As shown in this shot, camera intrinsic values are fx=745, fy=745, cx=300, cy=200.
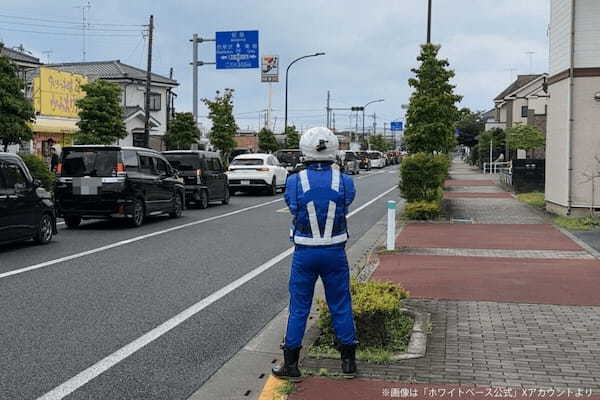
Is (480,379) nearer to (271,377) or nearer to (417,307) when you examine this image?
(271,377)

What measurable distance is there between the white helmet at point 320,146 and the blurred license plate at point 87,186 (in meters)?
11.4

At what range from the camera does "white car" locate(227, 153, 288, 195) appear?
28578 mm

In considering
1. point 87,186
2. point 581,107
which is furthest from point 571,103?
point 87,186

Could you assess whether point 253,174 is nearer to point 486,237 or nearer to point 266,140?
point 486,237

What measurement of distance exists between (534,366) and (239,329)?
109 inches

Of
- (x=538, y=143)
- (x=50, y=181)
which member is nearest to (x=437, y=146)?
(x=50, y=181)

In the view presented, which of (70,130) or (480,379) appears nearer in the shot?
(480,379)

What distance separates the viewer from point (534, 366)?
551 centimetres

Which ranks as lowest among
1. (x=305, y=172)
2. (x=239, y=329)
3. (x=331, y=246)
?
(x=239, y=329)

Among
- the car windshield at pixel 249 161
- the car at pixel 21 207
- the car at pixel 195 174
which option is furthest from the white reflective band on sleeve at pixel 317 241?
the car windshield at pixel 249 161

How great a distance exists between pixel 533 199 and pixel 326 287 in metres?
19.8

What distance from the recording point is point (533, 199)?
23.8 metres

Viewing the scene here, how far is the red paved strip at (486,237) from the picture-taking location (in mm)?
13078

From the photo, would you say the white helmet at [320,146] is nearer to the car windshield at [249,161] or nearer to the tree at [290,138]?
the car windshield at [249,161]
